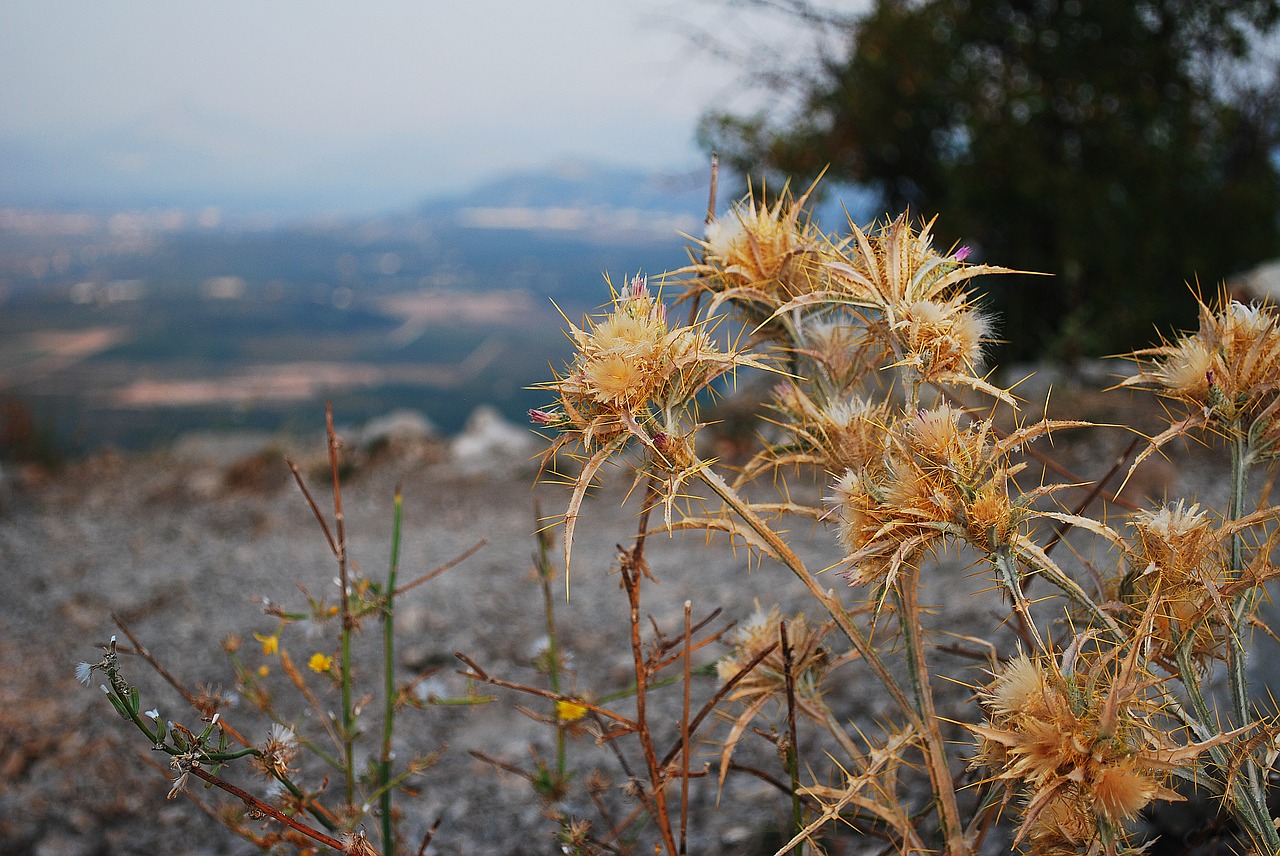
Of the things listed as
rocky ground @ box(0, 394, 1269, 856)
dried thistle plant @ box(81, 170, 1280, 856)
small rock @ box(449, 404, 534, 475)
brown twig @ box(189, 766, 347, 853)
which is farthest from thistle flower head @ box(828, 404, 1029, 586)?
small rock @ box(449, 404, 534, 475)

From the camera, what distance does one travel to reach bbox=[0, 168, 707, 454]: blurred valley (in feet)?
26.8

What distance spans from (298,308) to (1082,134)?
55.6ft

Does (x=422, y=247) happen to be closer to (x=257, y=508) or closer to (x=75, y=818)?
(x=257, y=508)

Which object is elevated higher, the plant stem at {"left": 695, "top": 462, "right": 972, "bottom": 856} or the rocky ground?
the plant stem at {"left": 695, "top": 462, "right": 972, "bottom": 856}

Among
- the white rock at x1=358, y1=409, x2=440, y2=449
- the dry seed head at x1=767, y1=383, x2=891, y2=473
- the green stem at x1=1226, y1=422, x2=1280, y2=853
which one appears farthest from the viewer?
the white rock at x1=358, y1=409, x2=440, y2=449

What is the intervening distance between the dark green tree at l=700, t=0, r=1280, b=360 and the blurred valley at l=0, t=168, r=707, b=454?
1.71 m

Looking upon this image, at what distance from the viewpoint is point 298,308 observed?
63.5ft

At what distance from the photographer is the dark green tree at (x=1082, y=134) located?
6.16 metres

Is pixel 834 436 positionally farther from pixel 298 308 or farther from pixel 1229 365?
pixel 298 308

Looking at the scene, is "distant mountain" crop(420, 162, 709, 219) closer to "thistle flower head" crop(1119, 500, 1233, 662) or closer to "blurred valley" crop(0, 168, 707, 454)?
"blurred valley" crop(0, 168, 707, 454)

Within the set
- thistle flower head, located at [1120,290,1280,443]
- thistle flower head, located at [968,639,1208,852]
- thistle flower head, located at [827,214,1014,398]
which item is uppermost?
thistle flower head, located at [827,214,1014,398]

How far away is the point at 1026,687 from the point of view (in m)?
0.74

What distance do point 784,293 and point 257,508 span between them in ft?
18.0

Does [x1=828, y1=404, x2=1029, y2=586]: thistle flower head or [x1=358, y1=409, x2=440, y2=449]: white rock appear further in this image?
[x1=358, y1=409, x2=440, y2=449]: white rock
